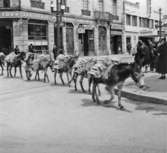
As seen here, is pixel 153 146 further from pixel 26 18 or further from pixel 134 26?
pixel 134 26

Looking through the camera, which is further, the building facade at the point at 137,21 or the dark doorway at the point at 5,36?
the building facade at the point at 137,21

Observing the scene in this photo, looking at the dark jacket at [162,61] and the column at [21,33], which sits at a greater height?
the column at [21,33]

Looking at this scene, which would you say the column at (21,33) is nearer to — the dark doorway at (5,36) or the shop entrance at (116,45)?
the dark doorway at (5,36)

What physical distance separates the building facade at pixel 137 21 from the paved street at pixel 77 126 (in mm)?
40425

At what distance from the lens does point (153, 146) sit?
208 inches

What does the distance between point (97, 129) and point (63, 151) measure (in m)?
1.41

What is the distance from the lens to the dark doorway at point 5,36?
31000mm

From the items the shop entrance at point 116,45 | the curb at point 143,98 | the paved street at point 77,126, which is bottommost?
the paved street at point 77,126

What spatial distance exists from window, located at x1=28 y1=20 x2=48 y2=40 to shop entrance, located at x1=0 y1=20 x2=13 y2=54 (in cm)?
184

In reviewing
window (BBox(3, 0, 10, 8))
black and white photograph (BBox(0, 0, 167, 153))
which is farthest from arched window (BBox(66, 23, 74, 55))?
black and white photograph (BBox(0, 0, 167, 153))

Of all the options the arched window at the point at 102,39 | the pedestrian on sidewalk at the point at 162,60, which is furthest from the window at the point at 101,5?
the pedestrian on sidewalk at the point at 162,60

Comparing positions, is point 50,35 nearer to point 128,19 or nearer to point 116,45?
point 116,45

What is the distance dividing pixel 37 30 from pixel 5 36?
3365 mm

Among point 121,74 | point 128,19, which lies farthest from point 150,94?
point 128,19
